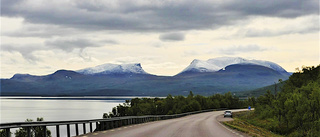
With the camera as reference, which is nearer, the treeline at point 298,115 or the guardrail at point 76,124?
the guardrail at point 76,124

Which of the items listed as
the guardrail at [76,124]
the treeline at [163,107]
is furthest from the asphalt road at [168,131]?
the treeline at [163,107]

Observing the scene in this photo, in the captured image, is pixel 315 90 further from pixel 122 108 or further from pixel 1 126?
pixel 122 108

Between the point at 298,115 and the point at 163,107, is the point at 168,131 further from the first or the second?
the point at 163,107

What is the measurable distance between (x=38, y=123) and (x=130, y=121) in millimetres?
19670

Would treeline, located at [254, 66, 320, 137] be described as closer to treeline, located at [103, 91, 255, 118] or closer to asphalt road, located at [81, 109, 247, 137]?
asphalt road, located at [81, 109, 247, 137]

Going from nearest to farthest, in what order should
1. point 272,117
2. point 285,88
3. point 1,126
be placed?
1. point 1,126
2. point 272,117
3. point 285,88

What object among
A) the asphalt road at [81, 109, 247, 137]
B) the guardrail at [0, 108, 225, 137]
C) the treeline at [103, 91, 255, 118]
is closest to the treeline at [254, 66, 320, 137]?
the guardrail at [0, 108, 225, 137]

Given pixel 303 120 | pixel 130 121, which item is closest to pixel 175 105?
pixel 303 120

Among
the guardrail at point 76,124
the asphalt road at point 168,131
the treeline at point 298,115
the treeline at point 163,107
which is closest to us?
the guardrail at point 76,124

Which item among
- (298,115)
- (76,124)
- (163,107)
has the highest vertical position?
(163,107)

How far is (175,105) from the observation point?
188m

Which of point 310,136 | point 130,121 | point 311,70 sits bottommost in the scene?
point 310,136

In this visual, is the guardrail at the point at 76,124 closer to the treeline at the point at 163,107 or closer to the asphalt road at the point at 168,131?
the asphalt road at the point at 168,131

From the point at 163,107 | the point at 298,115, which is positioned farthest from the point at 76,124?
the point at 163,107
